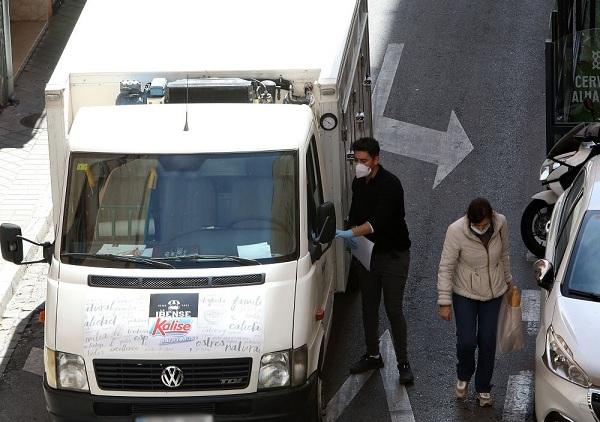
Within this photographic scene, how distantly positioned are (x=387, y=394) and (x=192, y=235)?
236 centimetres

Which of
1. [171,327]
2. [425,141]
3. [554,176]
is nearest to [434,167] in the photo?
[425,141]

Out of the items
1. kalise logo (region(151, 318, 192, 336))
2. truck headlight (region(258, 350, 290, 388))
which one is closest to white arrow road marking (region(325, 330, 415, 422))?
truck headlight (region(258, 350, 290, 388))

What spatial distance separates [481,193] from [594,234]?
197 inches

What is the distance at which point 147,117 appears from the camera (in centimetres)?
955

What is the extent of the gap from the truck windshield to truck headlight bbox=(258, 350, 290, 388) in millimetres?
698

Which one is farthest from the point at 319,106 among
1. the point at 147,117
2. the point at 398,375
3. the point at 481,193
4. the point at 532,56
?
the point at 532,56

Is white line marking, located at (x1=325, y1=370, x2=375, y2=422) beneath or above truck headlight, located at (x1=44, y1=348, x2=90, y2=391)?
beneath

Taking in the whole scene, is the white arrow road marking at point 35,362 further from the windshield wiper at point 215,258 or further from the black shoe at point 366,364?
the black shoe at point 366,364

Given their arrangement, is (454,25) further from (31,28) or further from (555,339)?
(555,339)

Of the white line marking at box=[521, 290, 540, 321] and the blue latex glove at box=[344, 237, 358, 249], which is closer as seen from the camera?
the blue latex glove at box=[344, 237, 358, 249]

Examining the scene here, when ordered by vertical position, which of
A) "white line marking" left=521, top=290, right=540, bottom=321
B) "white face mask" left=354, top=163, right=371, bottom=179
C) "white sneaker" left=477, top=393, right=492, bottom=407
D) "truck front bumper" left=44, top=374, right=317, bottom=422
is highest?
"white face mask" left=354, top=163, right=371, bottom=179

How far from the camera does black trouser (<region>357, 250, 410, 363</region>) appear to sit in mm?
10258

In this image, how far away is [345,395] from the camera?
10.2 metres

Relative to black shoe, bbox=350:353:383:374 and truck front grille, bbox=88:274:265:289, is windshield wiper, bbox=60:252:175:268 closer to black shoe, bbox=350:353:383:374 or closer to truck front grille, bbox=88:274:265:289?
truck front grille, bbox=88:274:265:289
